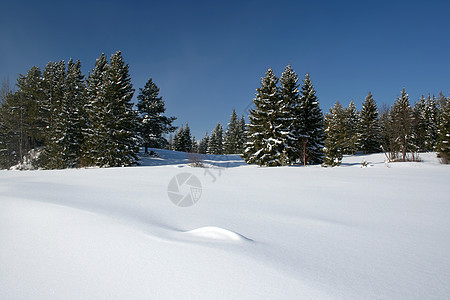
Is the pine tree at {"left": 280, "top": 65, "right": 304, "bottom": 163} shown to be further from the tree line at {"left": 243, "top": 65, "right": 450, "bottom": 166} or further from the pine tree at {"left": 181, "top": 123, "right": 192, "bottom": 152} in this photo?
the pine tree at {"left": 181, "top": 123, "right": 192, "bottom": 152}

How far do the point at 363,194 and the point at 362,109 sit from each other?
34.1 meters

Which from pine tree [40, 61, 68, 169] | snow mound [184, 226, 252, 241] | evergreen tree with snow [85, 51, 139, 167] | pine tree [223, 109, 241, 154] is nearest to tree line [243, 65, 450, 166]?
evergreen tree with snow [85, 51, 139, 167]

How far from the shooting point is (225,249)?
4.90ft

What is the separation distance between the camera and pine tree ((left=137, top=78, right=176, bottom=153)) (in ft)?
72.2

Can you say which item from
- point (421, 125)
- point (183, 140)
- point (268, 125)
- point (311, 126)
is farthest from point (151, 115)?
point (421, 125)

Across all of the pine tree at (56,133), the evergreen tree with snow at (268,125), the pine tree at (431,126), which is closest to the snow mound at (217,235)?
the evergreen tree with snow at (268,125)

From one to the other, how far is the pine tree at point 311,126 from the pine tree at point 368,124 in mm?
16113

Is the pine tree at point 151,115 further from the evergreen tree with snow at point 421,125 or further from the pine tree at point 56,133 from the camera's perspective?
the evergreen tree with snow at point 421,125

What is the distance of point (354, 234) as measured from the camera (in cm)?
195

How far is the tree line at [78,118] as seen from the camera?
1503cm

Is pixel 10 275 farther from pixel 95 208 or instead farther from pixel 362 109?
pixel 362 109

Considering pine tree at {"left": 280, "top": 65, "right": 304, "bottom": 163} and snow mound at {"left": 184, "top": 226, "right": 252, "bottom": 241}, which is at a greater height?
pine tree at {"left": 280, "top": 65, "right": 304, "bottom": 163}

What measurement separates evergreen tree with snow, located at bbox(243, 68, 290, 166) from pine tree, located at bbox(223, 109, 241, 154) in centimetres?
2373

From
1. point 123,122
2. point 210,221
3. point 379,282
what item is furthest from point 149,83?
point 379,282
